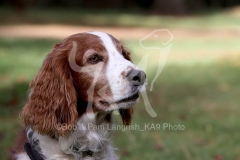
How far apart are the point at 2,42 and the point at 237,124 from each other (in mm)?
13557

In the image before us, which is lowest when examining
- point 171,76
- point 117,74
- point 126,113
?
point 171,76

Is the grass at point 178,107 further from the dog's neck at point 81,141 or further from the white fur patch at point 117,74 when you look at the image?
the white fur patch at point 117,74

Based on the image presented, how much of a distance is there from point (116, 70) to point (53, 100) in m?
0.67

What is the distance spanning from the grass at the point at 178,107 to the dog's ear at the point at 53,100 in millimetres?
1163

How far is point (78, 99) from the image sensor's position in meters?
5.23

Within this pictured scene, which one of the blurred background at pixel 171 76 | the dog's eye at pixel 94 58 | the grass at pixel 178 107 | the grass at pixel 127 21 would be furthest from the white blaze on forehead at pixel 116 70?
the grass at pixel 127 21

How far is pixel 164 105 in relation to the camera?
11430 mm

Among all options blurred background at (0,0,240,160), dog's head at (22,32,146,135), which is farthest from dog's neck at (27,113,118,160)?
blurred background at (0,0,240,160)

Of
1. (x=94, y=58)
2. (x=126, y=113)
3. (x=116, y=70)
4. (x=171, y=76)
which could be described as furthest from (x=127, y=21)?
(x=116, y=70)

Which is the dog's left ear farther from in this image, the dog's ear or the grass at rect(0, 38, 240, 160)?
the dog's ear

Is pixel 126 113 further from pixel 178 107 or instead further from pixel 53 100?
pixel 178 107

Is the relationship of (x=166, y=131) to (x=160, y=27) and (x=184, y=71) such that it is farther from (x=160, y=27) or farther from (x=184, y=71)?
(x=160, y=27)

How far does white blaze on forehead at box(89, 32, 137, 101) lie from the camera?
16.3 feet

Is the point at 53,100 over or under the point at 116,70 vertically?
under
